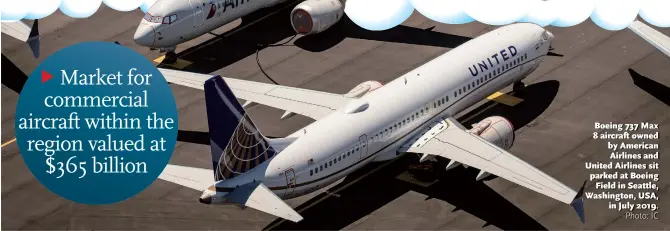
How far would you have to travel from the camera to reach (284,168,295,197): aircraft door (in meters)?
72.3

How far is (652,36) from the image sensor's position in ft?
298

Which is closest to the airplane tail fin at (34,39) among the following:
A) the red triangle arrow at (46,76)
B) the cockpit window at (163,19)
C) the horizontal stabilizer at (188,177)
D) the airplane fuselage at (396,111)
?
the red triangle arrow at (46,76)

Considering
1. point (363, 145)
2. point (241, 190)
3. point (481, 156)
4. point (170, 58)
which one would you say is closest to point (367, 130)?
point (363, 145)

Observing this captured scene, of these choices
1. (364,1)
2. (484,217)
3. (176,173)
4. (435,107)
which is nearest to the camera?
(176,173)

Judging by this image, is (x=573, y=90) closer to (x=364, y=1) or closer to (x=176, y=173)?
(x=364, y=1)

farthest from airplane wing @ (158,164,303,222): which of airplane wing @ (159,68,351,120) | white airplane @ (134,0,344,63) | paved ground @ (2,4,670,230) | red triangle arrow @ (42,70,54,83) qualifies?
white airplane @ (134,0,344,63)

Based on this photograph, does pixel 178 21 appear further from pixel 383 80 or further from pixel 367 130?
pixel 367 130

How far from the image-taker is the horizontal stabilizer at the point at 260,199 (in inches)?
2677

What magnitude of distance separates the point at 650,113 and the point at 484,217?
57.3 ft

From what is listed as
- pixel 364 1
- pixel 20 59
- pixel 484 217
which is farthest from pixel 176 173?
pixel 364 1

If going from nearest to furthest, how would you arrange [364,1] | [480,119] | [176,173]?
[176,173] → [480,119] → [364,1]

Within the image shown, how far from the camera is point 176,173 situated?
71188 millimetres

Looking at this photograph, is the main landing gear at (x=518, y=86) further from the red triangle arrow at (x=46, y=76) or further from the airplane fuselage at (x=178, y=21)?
the red triangle arrow at (x=46, y=76)

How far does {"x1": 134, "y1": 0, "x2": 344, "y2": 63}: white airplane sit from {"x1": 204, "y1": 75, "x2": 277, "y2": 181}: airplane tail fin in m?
24.2
